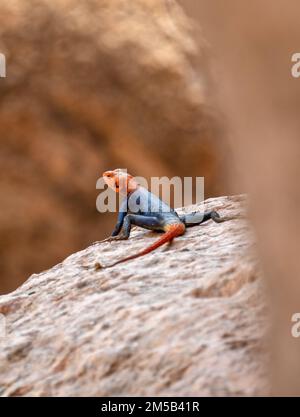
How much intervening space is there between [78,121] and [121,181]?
2.74 meters

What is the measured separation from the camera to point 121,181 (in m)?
4.54

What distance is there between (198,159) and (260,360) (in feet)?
16.0

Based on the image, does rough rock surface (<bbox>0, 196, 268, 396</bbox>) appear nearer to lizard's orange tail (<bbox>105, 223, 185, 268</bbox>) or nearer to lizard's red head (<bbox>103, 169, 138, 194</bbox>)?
lizard's orange tail (<bbox>105, 223, 185, 268</bbox>)

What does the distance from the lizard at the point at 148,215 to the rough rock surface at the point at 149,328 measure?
0.25 meters

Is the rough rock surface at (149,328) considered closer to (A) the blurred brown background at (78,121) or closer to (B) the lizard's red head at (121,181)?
(B) the lizard's red head at (121,181)

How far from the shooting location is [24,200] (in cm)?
705

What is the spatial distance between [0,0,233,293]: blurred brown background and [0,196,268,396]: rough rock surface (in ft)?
11.0

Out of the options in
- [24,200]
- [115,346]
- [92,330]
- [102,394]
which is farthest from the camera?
[24,200]

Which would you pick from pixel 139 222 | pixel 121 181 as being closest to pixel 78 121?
pixel 121 181

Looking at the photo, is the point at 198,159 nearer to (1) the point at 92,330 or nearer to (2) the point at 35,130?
(2) the point at 35,130

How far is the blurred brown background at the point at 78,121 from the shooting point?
23.1ft

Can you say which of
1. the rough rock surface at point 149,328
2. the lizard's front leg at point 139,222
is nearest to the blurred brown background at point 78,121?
the lizard's front leg at point 139,222
